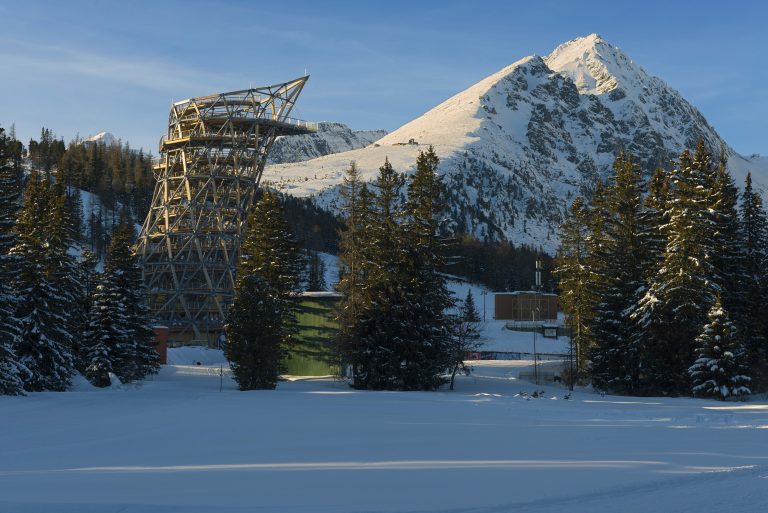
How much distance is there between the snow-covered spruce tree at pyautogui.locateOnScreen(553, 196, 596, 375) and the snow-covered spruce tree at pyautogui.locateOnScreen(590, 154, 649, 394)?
5.56 feet

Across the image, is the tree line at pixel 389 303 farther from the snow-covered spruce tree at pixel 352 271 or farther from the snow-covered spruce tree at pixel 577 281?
the snow-covered spruce tree at pixel 577 281

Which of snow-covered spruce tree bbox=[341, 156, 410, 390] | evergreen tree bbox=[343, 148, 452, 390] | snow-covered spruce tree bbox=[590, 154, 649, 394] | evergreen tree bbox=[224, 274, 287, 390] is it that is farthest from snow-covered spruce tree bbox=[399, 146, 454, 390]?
snow-covered spruce tree bbox=[590, 154, 649, 394]

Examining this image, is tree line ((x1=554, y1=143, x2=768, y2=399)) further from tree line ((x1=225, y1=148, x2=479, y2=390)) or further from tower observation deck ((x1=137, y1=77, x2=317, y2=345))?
tower observation deck ((x1=137, y1=77, x2=317, y2=345))

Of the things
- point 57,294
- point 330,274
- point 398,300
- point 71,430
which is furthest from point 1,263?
point 330,274

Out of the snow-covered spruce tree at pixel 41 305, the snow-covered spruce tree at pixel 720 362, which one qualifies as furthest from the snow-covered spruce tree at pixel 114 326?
the snow-covered spruce tree at pixel 720 362

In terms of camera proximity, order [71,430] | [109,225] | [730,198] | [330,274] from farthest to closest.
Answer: [330,274] < [109,225] < [730,198] < [71,430]

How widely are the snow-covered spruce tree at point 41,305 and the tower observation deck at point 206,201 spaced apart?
35271mm

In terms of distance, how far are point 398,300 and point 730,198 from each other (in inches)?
792

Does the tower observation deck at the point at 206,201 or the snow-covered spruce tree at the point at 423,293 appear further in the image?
the tower observation deck at the point at 206,201

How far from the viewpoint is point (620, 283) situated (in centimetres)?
4600

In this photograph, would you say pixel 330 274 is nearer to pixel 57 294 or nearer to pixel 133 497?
pixel 57 294

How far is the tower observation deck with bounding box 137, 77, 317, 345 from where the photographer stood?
7356 centimetres

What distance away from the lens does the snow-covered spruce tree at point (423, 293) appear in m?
44.1

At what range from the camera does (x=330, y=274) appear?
15975 cm
